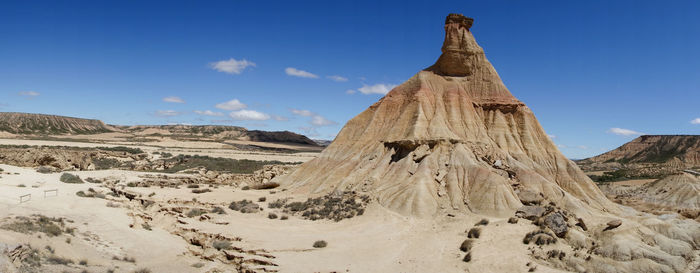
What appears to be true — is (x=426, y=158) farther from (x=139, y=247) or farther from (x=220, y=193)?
(x=139, y=247)

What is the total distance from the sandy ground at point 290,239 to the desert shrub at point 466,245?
27 cm

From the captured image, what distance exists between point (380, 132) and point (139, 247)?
22137mm

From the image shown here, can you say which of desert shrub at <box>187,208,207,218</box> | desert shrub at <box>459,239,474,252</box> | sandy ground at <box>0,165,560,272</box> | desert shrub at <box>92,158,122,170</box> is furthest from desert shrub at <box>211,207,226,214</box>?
desert shrub at <box>92,158,122,170</box>

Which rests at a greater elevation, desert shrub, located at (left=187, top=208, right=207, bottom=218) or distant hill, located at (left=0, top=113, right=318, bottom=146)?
distant hill, located at (left=0, top=113, right=318, bottom=146)

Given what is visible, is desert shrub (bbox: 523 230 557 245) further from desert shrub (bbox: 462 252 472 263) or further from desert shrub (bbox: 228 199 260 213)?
desert shrub (bbox: 228 199 260 213)

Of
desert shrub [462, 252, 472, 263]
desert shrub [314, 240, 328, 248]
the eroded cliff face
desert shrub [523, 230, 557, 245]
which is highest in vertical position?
the eroded cliff face

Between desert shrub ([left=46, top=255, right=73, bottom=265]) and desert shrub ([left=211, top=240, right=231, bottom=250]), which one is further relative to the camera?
desert shrub ([left=211, top=240, right=231, bottom=250])

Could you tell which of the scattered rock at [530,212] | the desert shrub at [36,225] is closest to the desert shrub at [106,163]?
the desert shrub at [36,225]

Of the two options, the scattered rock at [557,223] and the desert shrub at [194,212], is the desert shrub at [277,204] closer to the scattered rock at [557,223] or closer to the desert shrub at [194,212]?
the desert shrub at [194,212]

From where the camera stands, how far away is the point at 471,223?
22.0 m

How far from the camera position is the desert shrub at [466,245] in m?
18.2

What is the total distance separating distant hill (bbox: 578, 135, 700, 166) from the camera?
112 metres

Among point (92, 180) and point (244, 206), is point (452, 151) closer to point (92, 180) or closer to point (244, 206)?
point (244, 206)

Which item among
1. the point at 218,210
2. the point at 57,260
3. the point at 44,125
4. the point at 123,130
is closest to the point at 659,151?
the point at 218,210
